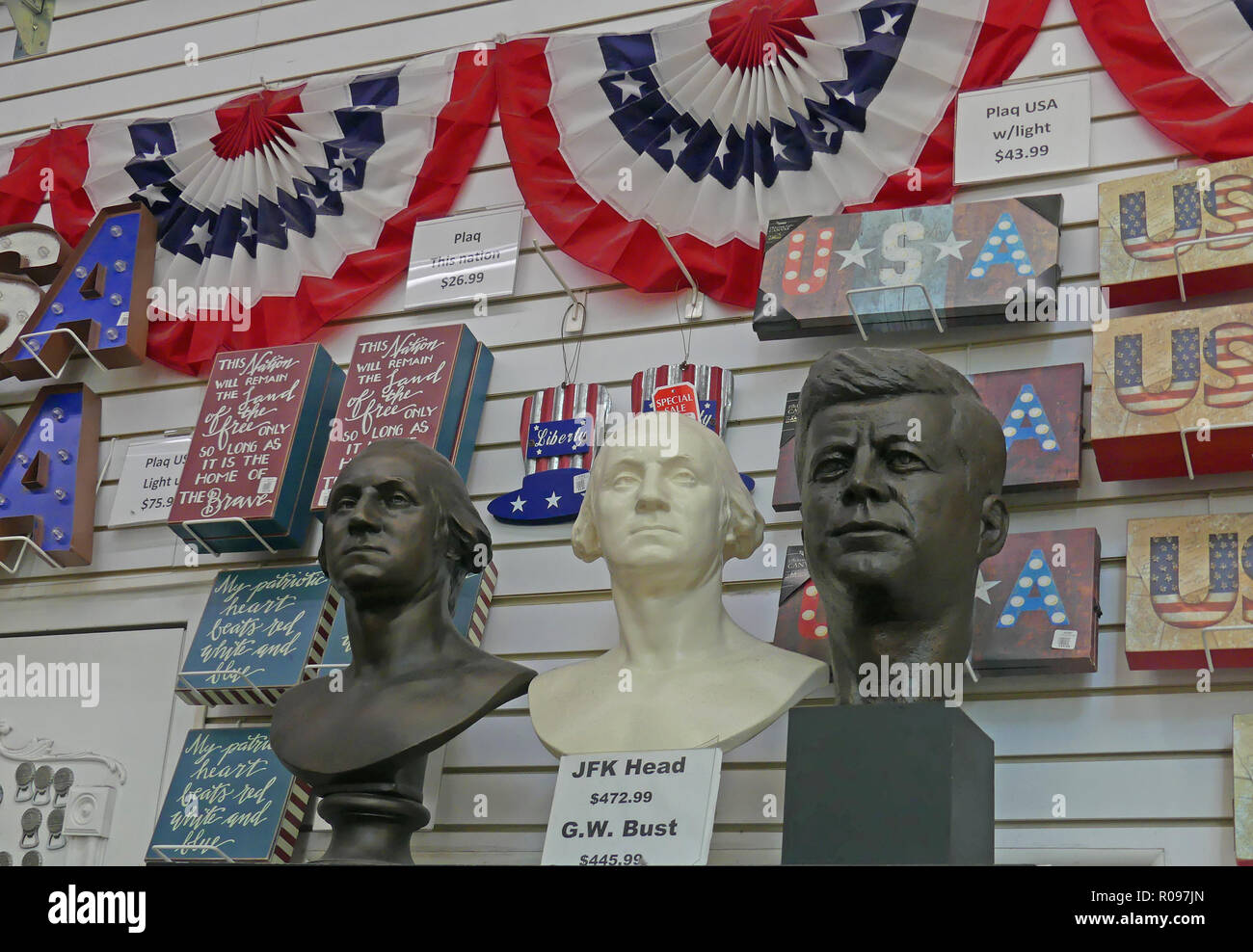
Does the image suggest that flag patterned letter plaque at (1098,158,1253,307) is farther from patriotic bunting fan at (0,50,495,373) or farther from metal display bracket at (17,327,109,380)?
metal display bracket at (17,327,109,380)

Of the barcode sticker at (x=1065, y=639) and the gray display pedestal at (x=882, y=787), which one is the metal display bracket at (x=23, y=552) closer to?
the gray display pedestal at (x=882, y=787)

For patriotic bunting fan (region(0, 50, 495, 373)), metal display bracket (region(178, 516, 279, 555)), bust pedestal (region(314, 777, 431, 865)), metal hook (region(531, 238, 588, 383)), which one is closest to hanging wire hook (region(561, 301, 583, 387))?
metal hook (region(531, 238, 588, 383))

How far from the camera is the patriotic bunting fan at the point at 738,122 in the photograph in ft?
11.1

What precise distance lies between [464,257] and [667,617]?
1441 mm

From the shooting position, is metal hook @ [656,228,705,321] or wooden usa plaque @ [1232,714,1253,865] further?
metal hook @ [656,228,705,321]

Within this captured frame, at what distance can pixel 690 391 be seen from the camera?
336 cm

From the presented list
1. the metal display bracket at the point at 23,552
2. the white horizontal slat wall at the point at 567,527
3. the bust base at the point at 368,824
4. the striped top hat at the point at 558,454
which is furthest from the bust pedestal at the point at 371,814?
the metal display bracket at the point at 23,552

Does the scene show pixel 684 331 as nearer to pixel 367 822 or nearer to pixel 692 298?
pixel 692 298

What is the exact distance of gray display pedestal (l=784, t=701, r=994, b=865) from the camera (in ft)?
7.00

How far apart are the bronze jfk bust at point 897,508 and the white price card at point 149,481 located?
7.10 feet

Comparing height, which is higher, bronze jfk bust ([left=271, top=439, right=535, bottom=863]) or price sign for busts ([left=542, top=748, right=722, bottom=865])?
bronze jfk bust ([left=271, top=439, right=535, bottom=863])

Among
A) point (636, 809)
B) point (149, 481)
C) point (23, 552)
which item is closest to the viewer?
point (636, 809)

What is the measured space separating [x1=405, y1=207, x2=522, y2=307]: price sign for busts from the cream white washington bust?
3.40 ft

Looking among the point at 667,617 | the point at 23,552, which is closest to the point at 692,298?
the point at 667,617
